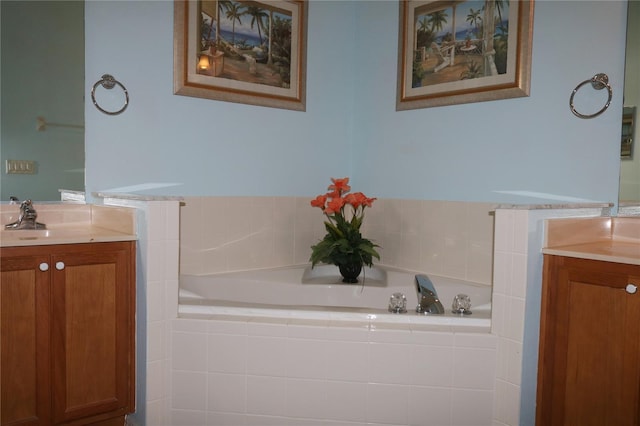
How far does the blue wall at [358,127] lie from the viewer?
7.32 ft

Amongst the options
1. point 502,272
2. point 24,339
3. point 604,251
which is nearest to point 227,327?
point 24,339

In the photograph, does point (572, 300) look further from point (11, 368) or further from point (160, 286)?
point (11, 368)

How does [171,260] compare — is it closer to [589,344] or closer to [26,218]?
[26,218]

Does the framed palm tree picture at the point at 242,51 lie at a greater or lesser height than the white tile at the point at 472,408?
greater

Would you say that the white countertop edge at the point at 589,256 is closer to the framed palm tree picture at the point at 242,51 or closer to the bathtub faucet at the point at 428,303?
the bathtub faucet at the point at 428,303

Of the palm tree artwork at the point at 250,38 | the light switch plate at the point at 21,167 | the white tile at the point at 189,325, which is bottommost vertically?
the white tile at the point at 189,325

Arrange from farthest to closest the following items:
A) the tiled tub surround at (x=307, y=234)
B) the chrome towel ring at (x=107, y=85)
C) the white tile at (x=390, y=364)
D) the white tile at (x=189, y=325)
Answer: the tiled tub surround at (x=307, y=234), the chrome towel ring at (x=107, y=85), the white tile at (x=189, y=325), the white tile at (x=390, y=364)

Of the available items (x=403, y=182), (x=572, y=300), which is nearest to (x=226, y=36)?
(x=403, y=182)

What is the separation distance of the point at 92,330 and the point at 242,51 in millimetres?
1725

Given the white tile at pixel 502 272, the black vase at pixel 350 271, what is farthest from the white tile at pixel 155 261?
the white tile at pixel 502 272

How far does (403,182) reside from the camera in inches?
115

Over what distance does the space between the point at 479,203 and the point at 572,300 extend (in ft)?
2.92

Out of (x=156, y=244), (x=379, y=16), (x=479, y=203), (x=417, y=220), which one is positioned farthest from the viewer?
(x=379, y=16)

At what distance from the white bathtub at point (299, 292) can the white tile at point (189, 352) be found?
0.09m
